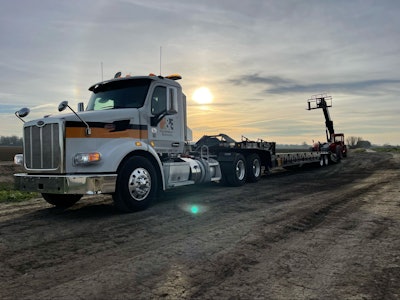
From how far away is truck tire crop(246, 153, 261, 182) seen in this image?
1270 centimetres

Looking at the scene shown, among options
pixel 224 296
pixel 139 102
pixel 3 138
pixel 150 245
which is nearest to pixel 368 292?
pixel 224 296

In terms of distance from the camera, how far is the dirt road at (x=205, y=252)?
332cm

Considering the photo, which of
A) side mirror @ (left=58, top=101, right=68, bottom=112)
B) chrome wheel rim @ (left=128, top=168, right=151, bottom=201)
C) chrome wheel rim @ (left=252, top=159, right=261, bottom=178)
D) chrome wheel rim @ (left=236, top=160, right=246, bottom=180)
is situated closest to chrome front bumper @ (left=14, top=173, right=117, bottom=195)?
chrome wheel rim @ (left=128, top=168, right=151, bottom=201)

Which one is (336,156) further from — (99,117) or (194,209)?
(99,117)

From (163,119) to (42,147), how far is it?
2.83m

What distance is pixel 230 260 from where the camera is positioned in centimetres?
408

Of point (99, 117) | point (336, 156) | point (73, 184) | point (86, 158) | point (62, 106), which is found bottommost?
point (73, 184)

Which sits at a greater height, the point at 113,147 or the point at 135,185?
the point at 113,147

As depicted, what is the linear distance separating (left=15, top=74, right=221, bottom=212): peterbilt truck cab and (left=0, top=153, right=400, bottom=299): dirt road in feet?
1.95

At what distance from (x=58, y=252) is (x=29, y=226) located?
1.85 m

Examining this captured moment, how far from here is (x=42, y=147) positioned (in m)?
6.70

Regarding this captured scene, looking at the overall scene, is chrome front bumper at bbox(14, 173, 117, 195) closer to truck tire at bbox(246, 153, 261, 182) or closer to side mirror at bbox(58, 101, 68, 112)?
side mirror at bbox(58, 101, 68, 112)

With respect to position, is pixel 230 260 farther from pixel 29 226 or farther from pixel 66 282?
pixel 29 226

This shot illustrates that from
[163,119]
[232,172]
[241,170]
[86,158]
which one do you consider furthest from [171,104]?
[241,170]
